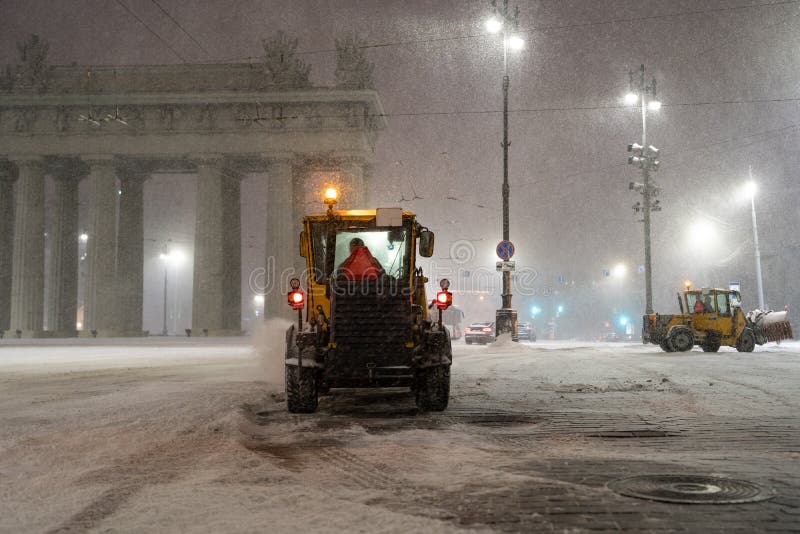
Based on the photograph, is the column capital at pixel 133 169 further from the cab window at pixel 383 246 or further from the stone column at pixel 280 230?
the cab window at pixel 383 246

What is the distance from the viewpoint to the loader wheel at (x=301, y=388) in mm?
9750

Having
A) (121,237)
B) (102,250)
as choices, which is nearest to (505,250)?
(102,250)

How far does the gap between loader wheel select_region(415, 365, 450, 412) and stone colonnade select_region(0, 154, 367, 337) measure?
45092 mm

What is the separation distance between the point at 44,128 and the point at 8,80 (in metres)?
5.21

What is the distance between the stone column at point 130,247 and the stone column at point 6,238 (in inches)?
337

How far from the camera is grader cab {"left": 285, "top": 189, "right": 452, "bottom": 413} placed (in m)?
9.38

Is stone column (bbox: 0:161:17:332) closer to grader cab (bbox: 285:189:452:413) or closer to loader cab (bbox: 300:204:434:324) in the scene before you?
loader cab (bbox: 300:204:434:324)

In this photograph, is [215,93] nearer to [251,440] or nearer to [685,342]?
[685,342]

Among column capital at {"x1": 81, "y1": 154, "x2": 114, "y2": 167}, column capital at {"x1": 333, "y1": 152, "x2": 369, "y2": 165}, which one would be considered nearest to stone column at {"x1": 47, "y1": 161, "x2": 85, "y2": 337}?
column capital at {"x1": 81, "y1": 154, "x2": 114, "y2": 167}

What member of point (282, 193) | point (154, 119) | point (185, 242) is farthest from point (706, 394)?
point (185, 242)

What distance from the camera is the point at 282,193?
184ft

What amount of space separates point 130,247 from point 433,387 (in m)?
54.0

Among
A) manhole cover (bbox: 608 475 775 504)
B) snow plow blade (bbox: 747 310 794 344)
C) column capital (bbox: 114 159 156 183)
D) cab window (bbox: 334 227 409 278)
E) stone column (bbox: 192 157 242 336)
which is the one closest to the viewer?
manhole cover (bbox: 608 475 775 504)

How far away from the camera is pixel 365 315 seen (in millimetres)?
9367
